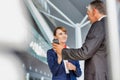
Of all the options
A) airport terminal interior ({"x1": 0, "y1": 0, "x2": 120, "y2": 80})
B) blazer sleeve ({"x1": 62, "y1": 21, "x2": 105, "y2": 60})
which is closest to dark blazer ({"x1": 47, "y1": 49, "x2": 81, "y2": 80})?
airport terminal interior ({"x1": 0, "y1": 0, "x2": 120, "y2": 80})

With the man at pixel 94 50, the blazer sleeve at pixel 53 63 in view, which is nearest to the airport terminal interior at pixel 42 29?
the blazer sleeve at pixel 53 63

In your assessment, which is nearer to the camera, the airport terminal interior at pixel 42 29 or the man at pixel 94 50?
the man at pixel 94 50

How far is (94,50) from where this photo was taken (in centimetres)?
131

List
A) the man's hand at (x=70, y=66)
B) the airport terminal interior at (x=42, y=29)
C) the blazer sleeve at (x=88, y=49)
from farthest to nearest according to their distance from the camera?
the airport terminal interior at (x=42, y=29)
the man's hand at (x=70, y=66)
the blazer sleeve at (x=88, y=49)

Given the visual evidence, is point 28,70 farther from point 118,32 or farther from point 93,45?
point 118,32

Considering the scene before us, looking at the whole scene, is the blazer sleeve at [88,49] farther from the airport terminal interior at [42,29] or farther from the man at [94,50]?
the airport terminal interior at [42,29]

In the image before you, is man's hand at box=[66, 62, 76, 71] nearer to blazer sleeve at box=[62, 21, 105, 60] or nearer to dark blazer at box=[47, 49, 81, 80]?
dark blazer at box=[47, 49, 81, 80]

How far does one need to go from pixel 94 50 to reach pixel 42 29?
→ 1.06 m

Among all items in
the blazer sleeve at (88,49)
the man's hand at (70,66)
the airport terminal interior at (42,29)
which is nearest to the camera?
the blazer sleeve at (88,49)

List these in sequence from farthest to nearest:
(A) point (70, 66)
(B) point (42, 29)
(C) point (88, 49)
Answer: (B) point (42, 29) < (A) point (70, 66) < (C) point (88, 49)

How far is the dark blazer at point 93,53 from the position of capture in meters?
1.30

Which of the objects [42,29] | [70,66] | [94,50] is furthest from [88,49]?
[42,29]

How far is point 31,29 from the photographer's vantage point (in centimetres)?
212

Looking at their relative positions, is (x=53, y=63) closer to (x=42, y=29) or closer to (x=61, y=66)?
(x=61, y=66)
